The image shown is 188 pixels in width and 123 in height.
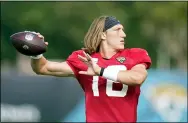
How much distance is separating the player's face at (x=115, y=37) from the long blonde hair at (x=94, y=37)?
0.08 metres

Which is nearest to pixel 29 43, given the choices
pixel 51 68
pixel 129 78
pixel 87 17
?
pixel 51 68

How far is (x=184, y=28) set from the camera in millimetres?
20953

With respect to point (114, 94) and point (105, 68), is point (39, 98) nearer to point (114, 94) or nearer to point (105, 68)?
point (114, 94)

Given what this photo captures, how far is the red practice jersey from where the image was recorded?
6078 millimetres

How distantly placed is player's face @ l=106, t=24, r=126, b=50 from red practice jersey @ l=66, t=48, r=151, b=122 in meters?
0.08

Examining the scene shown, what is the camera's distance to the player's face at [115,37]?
20.3ft

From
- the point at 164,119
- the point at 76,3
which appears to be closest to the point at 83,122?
the point at 164,119

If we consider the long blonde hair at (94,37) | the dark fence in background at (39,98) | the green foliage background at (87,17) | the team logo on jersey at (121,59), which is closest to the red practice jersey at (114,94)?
the team logo on jersey at (121,59)

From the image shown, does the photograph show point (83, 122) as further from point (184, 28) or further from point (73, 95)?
point (184, 28)

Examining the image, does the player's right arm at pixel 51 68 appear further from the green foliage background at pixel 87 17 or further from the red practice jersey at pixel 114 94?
the green foliage background at pixel 87 17

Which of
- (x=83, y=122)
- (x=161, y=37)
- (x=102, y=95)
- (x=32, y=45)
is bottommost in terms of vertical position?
(x=161, y=37)

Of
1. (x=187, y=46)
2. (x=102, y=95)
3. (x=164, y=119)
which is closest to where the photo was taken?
(x=102, y=95)

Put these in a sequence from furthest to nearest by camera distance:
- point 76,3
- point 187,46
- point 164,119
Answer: point 76,3 < point 187,46 < point 164,119

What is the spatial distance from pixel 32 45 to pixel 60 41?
1454 centimetres
